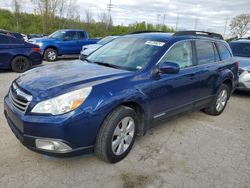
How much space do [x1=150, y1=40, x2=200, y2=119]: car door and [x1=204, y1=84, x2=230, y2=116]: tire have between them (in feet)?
3.24

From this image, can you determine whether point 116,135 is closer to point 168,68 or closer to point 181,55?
point 168,68

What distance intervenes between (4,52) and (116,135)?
683cm

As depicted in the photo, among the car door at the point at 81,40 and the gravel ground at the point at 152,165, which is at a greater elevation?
the car door at the point at 81,40

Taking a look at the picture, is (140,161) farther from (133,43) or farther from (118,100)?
(133,43)

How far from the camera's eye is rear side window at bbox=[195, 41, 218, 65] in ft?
13.4

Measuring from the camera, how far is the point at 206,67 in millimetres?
4223

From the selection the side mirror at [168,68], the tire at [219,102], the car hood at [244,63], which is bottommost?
the tire at [219,102]

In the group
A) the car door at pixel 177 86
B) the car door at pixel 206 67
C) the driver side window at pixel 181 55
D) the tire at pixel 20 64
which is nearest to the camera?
the car door at pixel 177 86

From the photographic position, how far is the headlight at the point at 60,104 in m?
2.36

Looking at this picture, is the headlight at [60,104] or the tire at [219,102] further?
the tire at [219,102]

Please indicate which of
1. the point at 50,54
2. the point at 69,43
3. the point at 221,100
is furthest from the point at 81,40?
the point at 221,100

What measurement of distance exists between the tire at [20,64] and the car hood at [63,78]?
574cm

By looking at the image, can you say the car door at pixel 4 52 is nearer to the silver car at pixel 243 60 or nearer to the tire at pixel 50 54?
the tire at pixel 50 54

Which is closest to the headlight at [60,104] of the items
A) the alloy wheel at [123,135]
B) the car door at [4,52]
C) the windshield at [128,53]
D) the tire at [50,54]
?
the alloy wheel at [123,135]
